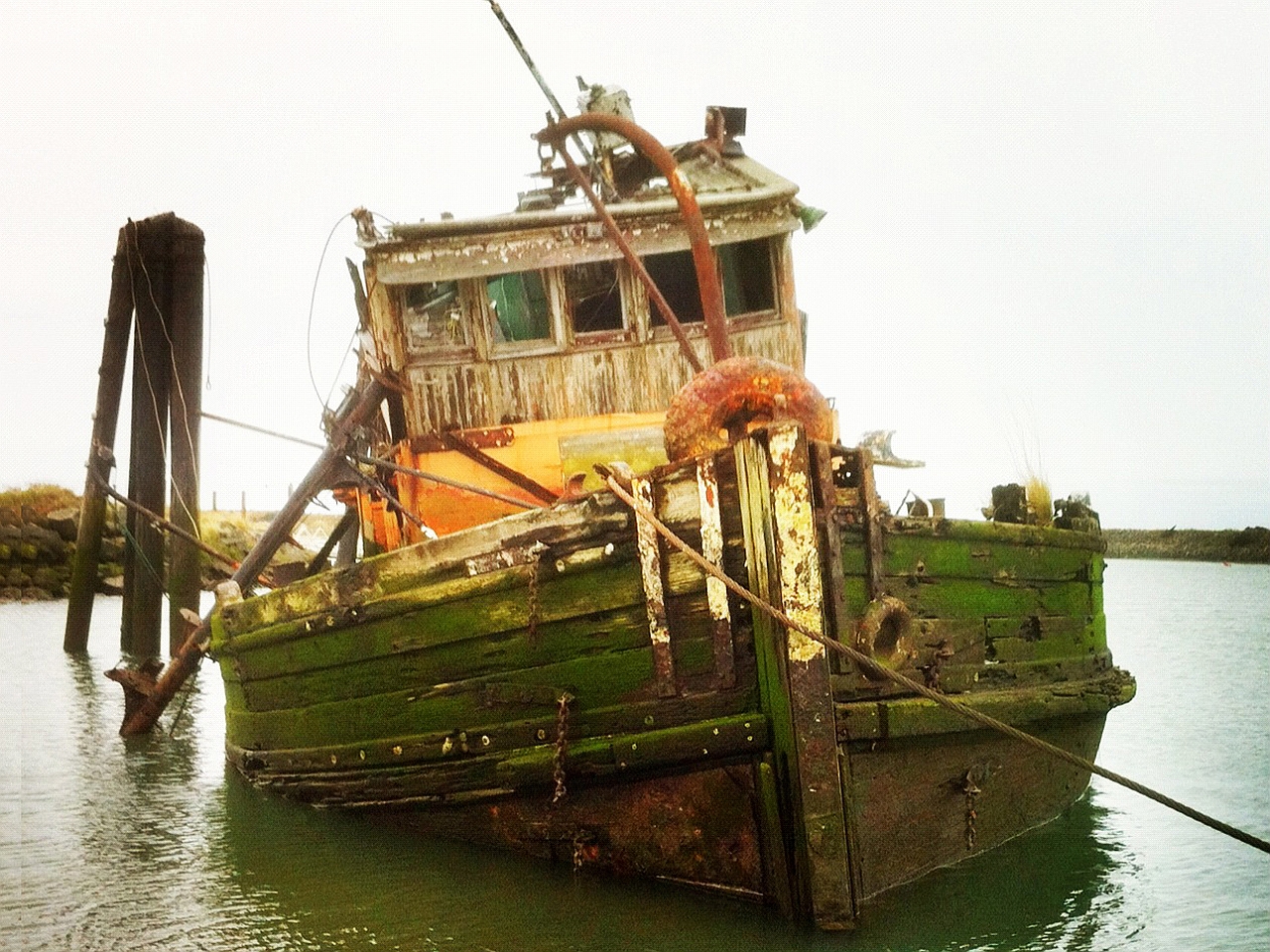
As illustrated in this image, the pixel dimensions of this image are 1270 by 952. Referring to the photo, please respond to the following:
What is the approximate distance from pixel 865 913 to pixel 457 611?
229cm

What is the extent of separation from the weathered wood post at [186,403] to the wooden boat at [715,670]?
5939mm

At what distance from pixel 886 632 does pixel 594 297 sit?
436cm

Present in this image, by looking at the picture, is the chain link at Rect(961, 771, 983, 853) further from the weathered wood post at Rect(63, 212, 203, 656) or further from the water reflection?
the weathered wood post at Rect(63, 212, 203, 656)

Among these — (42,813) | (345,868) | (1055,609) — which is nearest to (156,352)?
(42,813)

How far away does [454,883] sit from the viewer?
5.15 m

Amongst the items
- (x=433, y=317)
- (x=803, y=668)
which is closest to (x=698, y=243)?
(x=433, y=317)

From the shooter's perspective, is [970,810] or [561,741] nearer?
[561,741]

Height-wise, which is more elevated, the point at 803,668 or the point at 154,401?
the point at 154,401

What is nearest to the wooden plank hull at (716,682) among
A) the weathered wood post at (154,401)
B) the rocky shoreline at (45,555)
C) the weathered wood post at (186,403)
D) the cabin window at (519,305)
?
the cabin window at (519,305)

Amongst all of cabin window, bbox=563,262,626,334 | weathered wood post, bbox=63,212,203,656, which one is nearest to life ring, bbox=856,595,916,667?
cabin window, bbox=563,262,626,334

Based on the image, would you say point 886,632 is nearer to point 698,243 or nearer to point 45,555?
point 698,243

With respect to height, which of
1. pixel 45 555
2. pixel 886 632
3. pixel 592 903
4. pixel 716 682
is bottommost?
pixel 592 903

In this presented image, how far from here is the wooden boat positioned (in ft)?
14.4

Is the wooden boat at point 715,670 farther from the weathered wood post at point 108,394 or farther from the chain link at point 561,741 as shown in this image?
the weathered wood post at point 108,394
